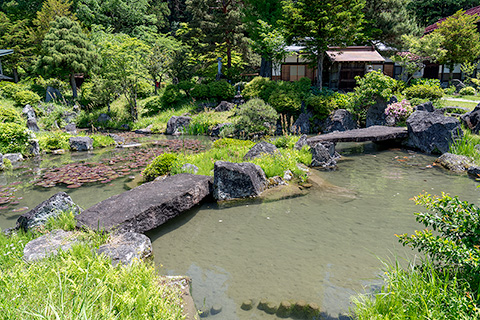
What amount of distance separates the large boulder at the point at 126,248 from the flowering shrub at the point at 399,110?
1530cm

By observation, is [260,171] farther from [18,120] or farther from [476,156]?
[18,120]

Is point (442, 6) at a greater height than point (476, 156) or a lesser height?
greater

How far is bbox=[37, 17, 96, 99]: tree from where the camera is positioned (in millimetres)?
22716

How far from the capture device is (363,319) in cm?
Result: 306

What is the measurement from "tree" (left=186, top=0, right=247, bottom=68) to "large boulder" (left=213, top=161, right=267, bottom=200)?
19.7 meters

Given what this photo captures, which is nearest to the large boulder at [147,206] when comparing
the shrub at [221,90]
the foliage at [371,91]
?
the foliage at [371,91]

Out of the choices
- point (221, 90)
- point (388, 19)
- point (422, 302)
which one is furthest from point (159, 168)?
point (388, 19)

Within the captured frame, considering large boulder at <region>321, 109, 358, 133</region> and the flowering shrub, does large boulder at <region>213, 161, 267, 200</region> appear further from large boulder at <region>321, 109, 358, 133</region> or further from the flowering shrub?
the flowering shrub

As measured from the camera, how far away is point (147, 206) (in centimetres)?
579

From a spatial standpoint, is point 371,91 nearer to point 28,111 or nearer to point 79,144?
point 79,144

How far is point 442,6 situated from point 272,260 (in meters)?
42.1

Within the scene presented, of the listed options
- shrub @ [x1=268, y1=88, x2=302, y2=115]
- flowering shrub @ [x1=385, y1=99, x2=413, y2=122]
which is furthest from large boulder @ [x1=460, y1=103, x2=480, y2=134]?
shrub @ [x1=268, y1=88, x2=302, y2=115]

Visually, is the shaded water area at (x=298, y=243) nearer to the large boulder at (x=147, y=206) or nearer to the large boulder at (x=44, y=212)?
the large boulder at (x=147, y=206)

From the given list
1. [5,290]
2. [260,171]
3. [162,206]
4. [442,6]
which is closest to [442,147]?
[260,171]
